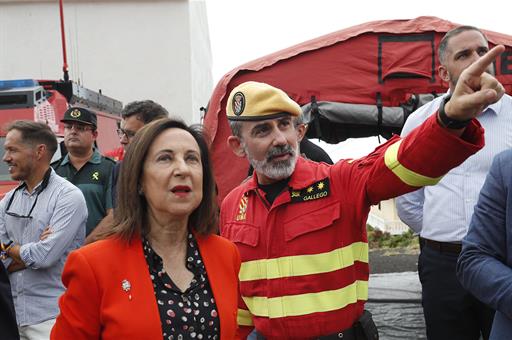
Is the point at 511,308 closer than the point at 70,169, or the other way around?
the point at 511,308

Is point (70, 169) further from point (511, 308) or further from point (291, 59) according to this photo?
point (511, 308)

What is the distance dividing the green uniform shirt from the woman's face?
2.42m

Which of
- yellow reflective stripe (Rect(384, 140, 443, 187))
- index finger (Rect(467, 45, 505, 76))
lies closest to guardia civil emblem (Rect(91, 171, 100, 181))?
yellow reflective stripe (Rect(384, 140, 443, 187))

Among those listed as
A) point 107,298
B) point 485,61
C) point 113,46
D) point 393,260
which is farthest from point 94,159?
point 113,46

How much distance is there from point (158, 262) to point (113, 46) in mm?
20671

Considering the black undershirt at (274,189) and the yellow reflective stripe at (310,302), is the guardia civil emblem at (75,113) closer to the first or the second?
the black undershirt at (274,189)

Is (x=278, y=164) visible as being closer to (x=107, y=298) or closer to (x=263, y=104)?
(x=263, y=104)

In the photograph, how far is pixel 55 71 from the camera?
21.8m

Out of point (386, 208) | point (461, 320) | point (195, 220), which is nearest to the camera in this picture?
point (195, 220)

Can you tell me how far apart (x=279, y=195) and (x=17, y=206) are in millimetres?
2024

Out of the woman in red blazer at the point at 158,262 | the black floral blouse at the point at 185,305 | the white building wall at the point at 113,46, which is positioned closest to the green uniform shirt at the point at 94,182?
the woman in red blazer at the point at 158,262

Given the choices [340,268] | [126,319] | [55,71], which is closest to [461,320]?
[340,268]

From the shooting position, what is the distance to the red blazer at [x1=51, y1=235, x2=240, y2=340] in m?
1.82

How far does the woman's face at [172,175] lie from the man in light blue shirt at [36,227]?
1.61m
